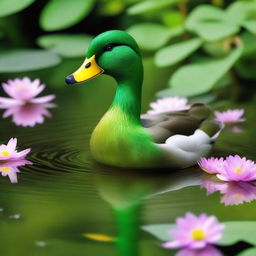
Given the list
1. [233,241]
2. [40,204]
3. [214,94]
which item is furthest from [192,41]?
[233,241]

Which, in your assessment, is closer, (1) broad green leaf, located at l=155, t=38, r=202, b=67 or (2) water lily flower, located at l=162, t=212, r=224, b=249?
(2) water lily flower, located at l=162, t=212, r=224, b=249

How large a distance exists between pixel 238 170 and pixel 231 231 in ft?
1.14

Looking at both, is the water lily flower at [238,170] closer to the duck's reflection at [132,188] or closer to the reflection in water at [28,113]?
the duck's reflection at [132,188]

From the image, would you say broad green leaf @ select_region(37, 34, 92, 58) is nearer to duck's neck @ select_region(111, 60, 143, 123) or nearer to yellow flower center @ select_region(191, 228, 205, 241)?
duck's neck @ select_region(111, 60, 143, 123)

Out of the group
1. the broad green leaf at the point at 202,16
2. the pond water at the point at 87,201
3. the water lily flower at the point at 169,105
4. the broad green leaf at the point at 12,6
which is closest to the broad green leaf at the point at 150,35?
the broad green leaf at the point at 202,16

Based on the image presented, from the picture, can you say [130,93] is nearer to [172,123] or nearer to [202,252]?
[172,123]

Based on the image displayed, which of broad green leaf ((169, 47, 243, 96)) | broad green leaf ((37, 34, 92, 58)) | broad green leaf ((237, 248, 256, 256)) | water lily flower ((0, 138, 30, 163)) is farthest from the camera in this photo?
broad green leaf ((37, 34, 92, 58))

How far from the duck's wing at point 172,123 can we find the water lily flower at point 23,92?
2.45ft

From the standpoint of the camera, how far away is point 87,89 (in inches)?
122

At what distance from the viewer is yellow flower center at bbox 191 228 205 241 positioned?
1602 millimetres

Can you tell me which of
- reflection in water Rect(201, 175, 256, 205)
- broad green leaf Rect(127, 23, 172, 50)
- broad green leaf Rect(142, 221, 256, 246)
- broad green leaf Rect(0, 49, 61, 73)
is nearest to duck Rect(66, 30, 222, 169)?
reflection in water Rect(201, 175, 256, 205)

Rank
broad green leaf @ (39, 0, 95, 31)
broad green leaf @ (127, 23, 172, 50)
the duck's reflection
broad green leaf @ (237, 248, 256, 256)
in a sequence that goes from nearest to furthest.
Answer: broad green leaf @ (237, 248, 256, 256) < the duck's reflection < broad green leaf @ (127, 23, 172, 50) < broad green leaf @ (39, 0, 95, 31)

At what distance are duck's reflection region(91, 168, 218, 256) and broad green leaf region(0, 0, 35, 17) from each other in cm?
134

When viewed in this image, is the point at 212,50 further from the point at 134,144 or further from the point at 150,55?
the point at 134,144
